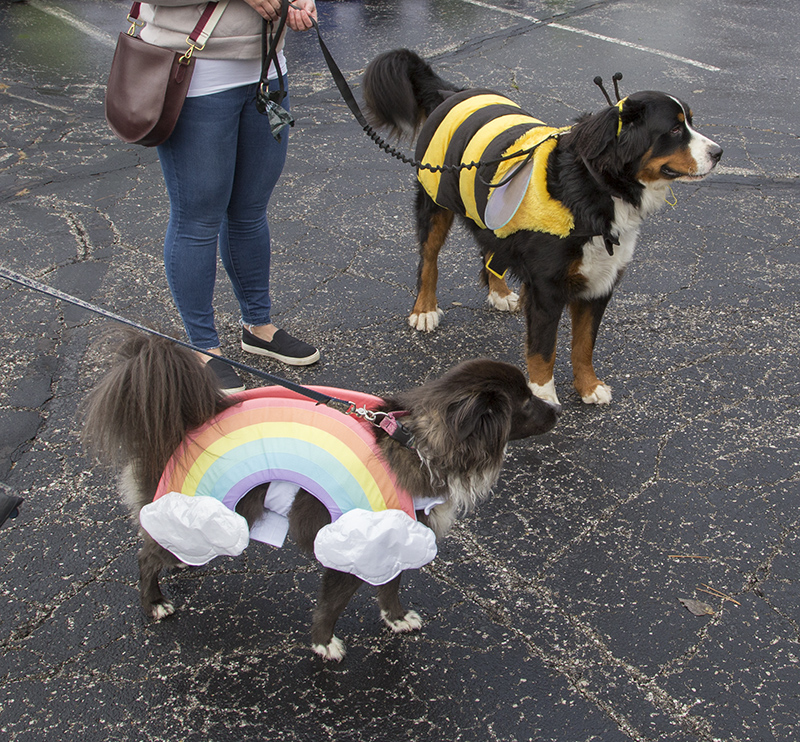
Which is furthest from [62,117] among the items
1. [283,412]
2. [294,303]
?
[283,412]

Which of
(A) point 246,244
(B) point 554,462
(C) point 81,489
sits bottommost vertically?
(C) point 81,489

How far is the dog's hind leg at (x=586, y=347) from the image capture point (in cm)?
328

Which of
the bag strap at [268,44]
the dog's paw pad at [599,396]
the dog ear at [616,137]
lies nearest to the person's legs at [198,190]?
the bag strap at [268,44]

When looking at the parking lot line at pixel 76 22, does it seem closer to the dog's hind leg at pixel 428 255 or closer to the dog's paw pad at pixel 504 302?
the dog's hind leg at pixel 428 255

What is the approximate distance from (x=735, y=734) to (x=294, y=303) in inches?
118

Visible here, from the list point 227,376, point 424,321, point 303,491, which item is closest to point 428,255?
point 424,321

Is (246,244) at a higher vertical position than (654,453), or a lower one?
higher

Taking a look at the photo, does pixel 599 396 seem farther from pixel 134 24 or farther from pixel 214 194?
pixel 134 24

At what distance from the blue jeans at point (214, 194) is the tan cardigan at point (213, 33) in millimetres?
149

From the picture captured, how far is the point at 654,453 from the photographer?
3150mm

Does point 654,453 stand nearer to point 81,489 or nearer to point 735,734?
point 735,734

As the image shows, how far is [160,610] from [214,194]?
63.5 inches

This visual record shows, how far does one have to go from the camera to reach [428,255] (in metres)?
3.85

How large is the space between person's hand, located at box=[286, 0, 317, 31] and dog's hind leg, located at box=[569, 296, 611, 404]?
64.7 inches
